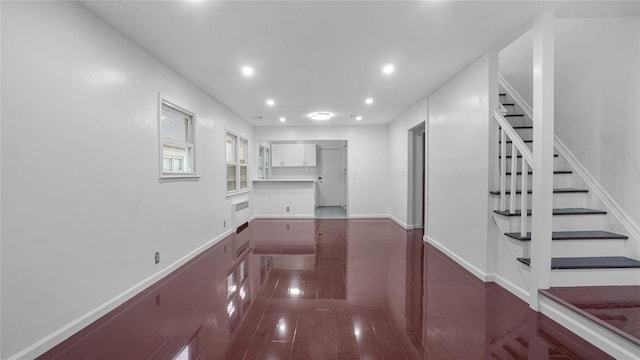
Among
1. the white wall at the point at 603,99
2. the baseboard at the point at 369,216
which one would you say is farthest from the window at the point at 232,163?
the white wall at the point at 603,99

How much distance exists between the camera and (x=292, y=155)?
849 cm

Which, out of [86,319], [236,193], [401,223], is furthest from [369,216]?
[86,319]

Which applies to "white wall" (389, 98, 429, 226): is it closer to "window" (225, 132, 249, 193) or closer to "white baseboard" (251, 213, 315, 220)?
"white baseboard" (251, 213, 315, 220)

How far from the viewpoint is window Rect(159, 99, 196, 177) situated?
312 centimetres

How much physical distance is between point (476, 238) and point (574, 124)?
5.47 feet

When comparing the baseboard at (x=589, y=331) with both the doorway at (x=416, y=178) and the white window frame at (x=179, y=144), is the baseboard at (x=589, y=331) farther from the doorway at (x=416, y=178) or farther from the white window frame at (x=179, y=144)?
the white window frame at (x=179, y=144)

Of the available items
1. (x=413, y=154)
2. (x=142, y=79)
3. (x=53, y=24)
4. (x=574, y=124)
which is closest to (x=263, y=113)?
(x=142, y=79)

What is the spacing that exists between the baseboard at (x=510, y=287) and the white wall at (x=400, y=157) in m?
2.70

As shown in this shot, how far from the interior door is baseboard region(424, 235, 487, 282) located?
5.17 m

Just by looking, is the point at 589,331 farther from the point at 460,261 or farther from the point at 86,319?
the point at 86,319

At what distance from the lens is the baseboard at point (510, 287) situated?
7.47 ft

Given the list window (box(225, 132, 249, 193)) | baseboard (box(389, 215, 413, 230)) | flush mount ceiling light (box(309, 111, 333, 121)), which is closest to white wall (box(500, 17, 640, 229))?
baseboard (box(389, 215, 413, 230))

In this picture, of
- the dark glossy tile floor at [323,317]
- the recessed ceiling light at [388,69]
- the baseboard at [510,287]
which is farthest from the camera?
the recessed ceiling light at [388,69]

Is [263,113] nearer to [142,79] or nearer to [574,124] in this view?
[142,79]
